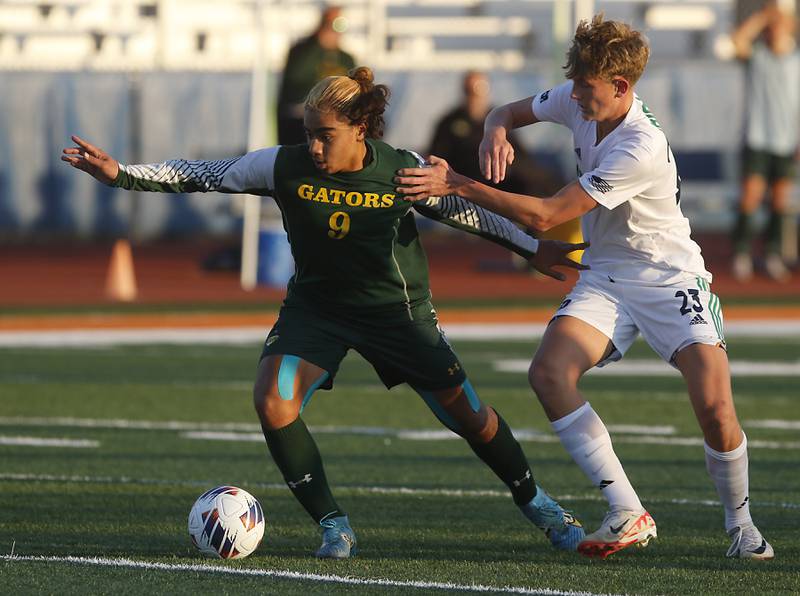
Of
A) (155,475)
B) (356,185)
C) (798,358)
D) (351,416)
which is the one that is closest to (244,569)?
(356,185)

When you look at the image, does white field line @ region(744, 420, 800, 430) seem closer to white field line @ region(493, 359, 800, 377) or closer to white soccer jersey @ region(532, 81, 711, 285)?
white field line @ region(493, 359, 800, 377)

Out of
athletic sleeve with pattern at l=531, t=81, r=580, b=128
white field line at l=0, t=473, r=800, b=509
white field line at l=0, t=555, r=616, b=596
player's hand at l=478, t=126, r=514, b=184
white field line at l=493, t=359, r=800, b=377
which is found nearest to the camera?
white field line at l=0, t=555, r=616, b=596

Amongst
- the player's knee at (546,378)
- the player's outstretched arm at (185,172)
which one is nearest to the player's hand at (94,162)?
the player's outstretched arm at (185,172)

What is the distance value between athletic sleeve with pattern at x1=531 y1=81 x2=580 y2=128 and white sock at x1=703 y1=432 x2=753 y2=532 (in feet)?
4.46

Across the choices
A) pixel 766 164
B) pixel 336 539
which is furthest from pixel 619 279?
pixel 766 164

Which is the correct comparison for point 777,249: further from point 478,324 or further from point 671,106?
point 671,106

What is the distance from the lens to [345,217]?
6.46 metres

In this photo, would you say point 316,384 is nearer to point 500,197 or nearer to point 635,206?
point 500,197

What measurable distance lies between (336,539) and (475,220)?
1.27 m

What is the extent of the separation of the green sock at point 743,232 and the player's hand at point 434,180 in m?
13.3

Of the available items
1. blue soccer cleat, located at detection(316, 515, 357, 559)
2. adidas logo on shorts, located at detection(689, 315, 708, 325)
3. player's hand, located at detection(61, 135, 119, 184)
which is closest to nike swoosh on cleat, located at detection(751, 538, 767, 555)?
adidas logo on shorts, located at detection(689, 315, 708, 325)

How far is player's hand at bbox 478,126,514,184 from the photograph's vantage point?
6.64 metres

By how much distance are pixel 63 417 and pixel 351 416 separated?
1723 millimetres

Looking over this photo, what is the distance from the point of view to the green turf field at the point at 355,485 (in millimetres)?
5992
